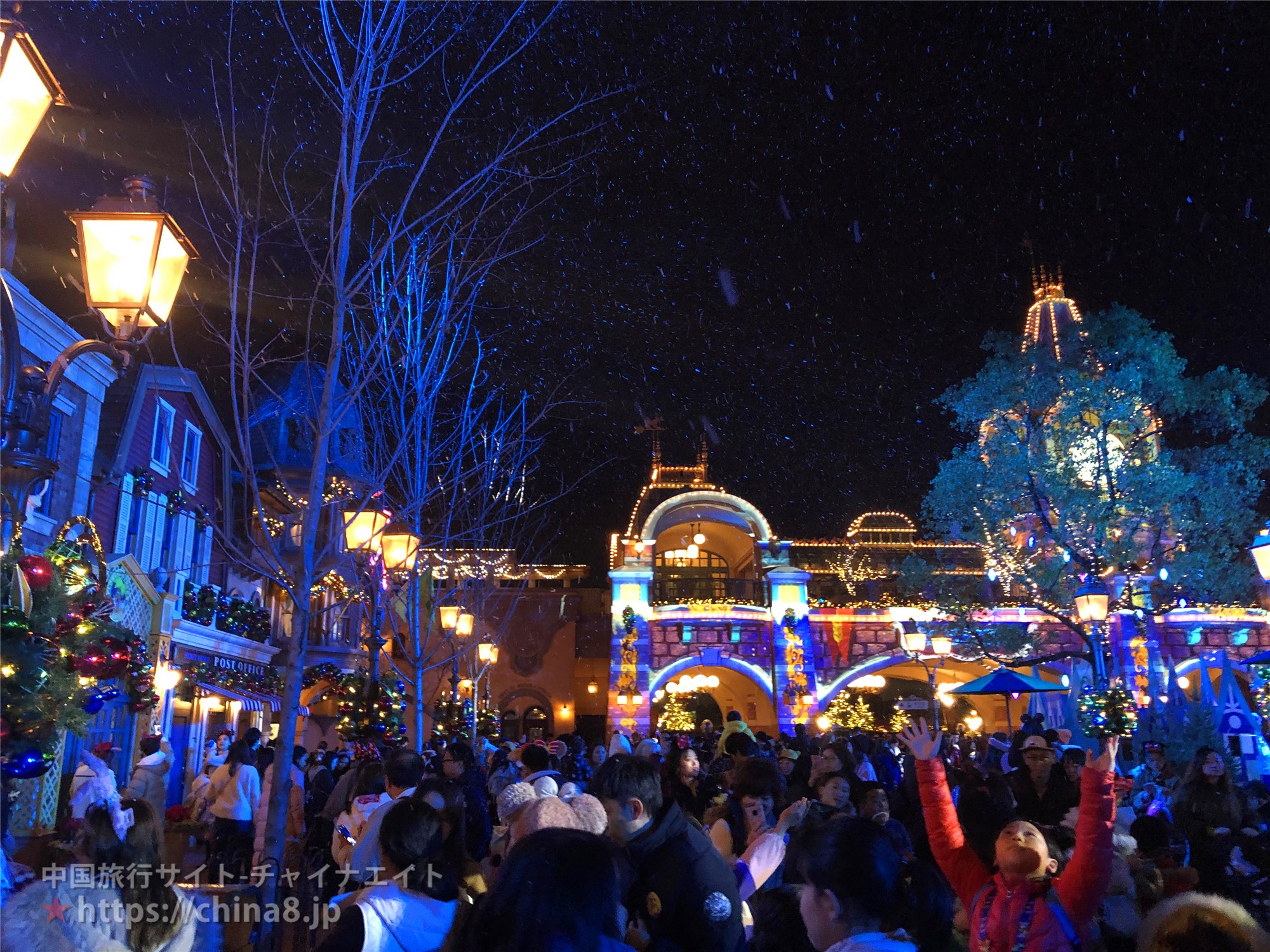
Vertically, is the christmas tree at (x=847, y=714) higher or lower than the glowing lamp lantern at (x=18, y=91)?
lower

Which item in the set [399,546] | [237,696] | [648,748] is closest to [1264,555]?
[648,748]

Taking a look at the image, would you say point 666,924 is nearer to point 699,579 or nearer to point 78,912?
point 78,912

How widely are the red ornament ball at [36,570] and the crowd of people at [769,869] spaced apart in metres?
1.89

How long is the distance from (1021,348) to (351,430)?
17.3 metres

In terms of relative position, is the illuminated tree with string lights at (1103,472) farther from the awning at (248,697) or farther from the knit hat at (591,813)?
the knit hat at (591,813)

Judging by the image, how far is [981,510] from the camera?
22.8 m

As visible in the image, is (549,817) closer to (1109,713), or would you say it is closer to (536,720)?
(1109,713)

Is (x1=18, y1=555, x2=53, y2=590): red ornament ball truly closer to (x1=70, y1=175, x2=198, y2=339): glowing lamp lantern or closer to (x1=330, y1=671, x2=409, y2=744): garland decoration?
(x1=70, y1=175, x2=198, y2=339): glowing lamp lantern

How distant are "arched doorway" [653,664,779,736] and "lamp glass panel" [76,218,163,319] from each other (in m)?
29.4

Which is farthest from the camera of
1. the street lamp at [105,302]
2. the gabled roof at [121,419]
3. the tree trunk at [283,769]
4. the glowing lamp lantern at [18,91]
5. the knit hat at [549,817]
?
the gabled roof at [121,419]

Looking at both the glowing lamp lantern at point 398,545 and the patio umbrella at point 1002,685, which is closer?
the glowing lamp lantern at point 398,545

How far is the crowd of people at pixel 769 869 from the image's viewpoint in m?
2.14

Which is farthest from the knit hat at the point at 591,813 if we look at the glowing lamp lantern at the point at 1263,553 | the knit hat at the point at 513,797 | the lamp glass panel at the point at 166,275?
the glowing lamp lantern at the point at 1263,553

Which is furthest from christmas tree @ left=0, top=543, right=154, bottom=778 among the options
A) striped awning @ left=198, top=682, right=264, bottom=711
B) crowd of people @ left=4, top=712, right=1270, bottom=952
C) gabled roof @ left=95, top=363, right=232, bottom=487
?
striped awning @ left=198, top=682, right=264, bottom=711
